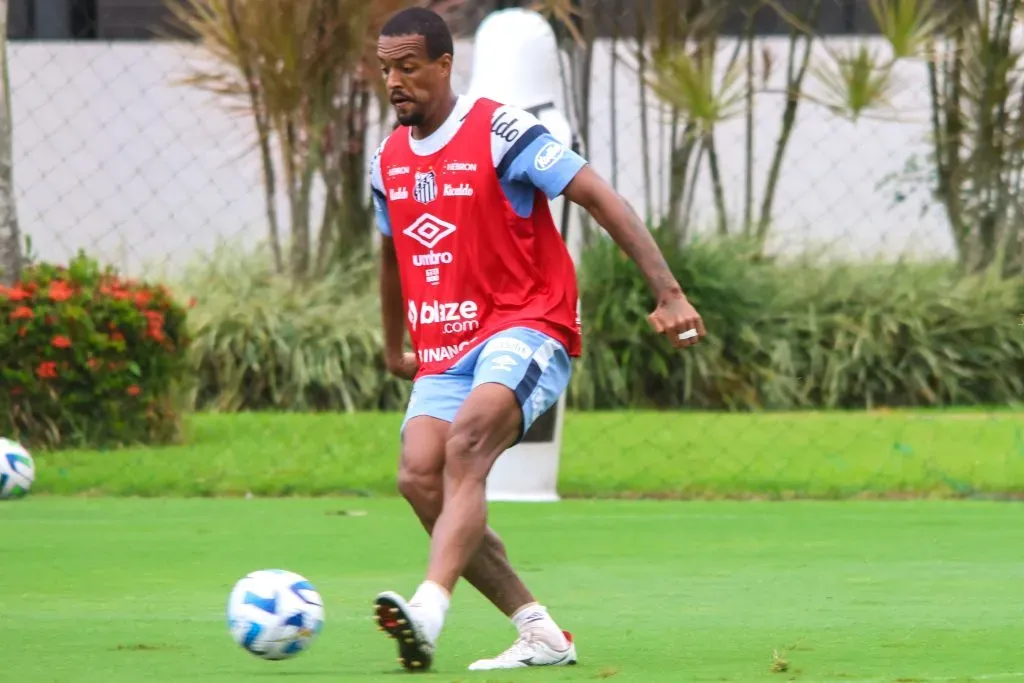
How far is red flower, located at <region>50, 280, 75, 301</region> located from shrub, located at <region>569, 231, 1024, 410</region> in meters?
4.21

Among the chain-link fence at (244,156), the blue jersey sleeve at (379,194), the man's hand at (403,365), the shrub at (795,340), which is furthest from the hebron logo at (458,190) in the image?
the chain-link fence at (244,156)

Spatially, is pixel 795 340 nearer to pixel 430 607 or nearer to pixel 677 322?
pixel 677 322

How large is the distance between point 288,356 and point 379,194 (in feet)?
29.6

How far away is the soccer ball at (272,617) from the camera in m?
4.93

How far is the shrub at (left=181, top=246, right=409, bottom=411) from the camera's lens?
1438 centimetres

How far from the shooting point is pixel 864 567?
760cm

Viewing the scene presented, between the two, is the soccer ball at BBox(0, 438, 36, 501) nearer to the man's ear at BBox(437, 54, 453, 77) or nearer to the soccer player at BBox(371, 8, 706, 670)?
the soccer player at BBox(371, 8, 706, 670)

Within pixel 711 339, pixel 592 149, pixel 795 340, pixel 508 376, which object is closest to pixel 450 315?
pixel 508 376

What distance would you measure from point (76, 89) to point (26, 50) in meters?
0.53

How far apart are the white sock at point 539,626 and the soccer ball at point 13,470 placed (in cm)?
517

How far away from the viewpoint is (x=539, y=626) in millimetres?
5246

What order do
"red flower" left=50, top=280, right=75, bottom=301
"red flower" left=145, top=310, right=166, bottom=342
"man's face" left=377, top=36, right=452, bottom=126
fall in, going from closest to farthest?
"man's face" left=377, top=36, right=452, bottom=126 → "red flower" left=50, top=280, right=75, bottom=301 → "red flower" left=145, top=310, right=166, bottom=342

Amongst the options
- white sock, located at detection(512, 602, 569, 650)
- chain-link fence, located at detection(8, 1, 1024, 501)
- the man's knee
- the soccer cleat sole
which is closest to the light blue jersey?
the man's knee

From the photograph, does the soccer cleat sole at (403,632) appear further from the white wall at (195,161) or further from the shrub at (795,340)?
the white wall at (195,161)
